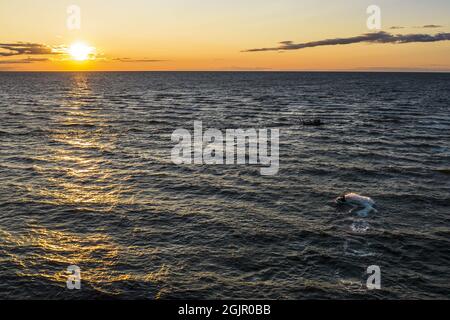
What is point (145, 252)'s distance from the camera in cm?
2097

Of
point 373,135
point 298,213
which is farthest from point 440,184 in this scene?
point 373,135

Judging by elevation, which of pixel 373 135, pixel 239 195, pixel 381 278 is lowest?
pixel 381 278

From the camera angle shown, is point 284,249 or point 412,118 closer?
point 284,249

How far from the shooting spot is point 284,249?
70.4 ft

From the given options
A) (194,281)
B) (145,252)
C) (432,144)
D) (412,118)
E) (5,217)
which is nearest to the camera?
(194,281)

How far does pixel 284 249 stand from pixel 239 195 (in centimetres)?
896

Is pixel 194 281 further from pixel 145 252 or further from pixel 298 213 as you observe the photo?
pixel 298 213

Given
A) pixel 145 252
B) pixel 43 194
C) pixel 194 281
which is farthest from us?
pixel 43 194

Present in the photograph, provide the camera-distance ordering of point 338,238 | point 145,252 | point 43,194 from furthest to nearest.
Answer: point 43,194, point 338,238, point 145,252

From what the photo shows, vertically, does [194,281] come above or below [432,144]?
below
